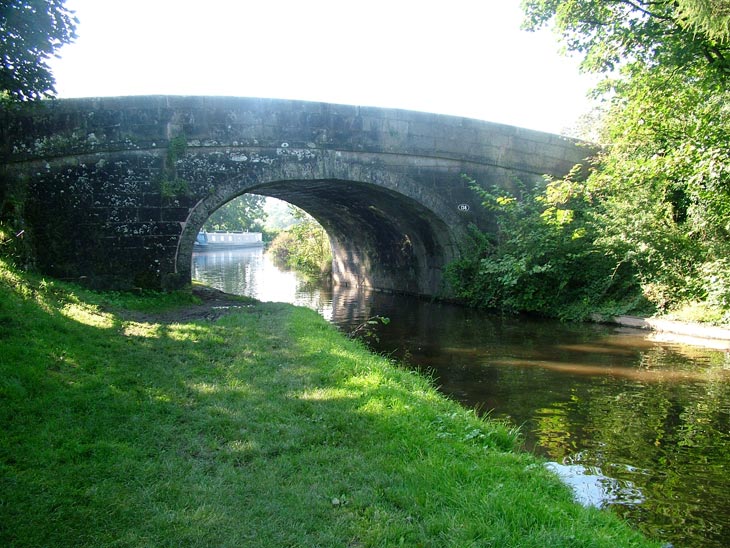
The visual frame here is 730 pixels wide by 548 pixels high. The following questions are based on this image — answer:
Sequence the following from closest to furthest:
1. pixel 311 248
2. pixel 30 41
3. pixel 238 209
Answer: pixel 30 41, pixel 311 248, pixel 238 209

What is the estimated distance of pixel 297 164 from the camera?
11141 millimetres

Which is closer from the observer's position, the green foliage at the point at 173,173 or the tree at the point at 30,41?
the tree at the point at 30,41

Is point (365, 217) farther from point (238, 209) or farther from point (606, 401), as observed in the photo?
point (238, 209)

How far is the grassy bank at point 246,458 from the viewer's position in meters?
2.62

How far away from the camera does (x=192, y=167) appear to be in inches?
405

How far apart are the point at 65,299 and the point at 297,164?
5.15 m

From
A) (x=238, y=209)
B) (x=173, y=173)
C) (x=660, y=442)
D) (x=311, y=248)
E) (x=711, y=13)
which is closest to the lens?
(x=660, y=442)

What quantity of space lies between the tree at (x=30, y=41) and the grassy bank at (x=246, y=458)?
2849 mm

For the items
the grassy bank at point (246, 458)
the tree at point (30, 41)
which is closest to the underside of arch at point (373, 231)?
the tree at point (30, 41)

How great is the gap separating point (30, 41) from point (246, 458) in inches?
236

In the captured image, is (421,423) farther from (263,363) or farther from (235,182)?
(235,182)

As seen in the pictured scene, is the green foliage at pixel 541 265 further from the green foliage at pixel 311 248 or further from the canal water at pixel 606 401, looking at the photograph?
the green foliage at pixel 311 248

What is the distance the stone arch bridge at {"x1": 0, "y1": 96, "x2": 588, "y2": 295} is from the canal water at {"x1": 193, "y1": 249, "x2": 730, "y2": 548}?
3.18 meters

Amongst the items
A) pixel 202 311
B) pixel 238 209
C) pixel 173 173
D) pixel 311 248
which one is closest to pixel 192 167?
pixel 173 173
